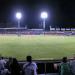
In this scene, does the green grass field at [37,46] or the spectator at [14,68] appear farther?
the green grass field at [37,46]

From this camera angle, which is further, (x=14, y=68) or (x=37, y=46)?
(x=37, y=46)

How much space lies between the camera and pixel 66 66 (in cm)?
755

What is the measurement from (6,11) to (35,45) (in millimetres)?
4858

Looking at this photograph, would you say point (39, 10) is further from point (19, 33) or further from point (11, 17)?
point (19, 33)

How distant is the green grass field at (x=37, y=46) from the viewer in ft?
40.3

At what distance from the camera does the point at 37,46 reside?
1450cm

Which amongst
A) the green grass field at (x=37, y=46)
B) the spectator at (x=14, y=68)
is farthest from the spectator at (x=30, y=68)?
the green grass field at (x=37, y=46)

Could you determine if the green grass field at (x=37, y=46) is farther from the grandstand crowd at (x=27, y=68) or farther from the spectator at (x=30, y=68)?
the spectator at (x=30, y=68)

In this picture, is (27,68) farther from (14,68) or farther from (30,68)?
(14,68)

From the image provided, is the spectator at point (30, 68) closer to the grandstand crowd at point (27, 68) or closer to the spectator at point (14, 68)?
the grandstand crowd at point (27, 68)

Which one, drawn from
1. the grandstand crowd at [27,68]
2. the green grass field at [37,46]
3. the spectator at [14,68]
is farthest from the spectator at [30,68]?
the green grass field at [37,46]

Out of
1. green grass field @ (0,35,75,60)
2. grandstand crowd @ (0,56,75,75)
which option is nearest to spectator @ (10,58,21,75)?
grandstand crowd @ (0,56,75,75)

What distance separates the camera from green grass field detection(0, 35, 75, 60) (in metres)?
12.3

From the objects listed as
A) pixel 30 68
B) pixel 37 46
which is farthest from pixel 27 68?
pixel 37 46
